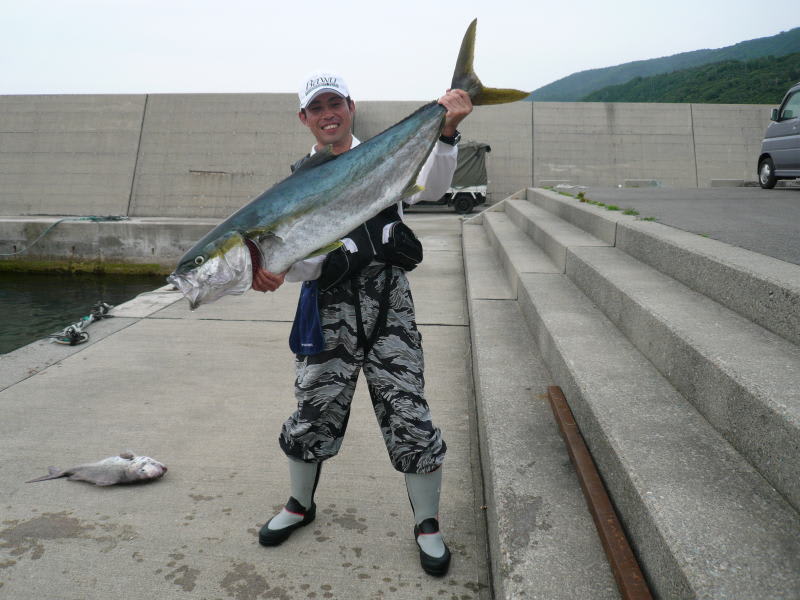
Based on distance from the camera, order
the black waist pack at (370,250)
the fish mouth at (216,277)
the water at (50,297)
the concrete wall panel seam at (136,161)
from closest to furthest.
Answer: the fish mouth at (216,277), the black waist pack at (370,250), the water at (50,297), the concrete wall panel seam at (136,161)

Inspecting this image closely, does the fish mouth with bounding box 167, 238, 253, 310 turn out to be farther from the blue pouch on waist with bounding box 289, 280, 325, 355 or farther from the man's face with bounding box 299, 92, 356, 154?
the man's face with bounding box 299, 92, 356, 154

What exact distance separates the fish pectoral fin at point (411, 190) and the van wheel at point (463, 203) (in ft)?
63.2

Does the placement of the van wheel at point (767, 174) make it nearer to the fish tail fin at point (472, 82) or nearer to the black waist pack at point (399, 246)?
the fish tail fin at point (472, 82)

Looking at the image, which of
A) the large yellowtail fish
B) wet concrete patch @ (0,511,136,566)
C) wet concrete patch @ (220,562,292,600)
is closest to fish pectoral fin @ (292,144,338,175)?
the large yellowtail fish

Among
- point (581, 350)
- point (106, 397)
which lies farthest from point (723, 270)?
point (106, 397)

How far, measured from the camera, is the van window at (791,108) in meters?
9.96

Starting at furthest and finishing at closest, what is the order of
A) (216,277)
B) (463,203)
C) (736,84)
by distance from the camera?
(736,84), (463,203), (216,277)

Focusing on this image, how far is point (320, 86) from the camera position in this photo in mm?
2260

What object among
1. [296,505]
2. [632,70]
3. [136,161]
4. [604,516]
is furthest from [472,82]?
[632,70]

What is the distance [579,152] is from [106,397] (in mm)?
24106

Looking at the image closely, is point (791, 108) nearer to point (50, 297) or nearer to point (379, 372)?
point (379, 372)

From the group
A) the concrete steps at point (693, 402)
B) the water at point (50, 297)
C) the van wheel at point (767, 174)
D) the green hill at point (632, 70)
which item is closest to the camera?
the concrete steps at point (693, 402)

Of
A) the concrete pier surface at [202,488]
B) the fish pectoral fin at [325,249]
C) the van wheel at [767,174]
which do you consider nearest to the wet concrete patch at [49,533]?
the concrete pier surface at [202,488]

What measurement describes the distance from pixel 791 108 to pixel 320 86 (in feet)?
35.6
